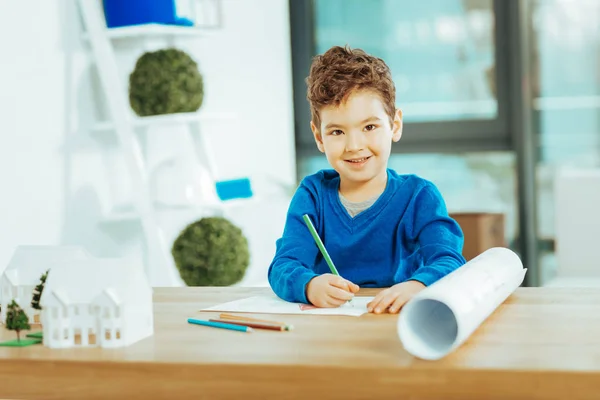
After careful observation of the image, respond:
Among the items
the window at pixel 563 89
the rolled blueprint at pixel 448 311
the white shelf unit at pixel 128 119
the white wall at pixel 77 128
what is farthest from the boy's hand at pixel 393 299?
the window at pixel 563 89

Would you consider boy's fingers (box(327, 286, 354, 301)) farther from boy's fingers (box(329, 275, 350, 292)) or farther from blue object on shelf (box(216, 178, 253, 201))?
blue object on shelf (box(216, 178, 253, 201))

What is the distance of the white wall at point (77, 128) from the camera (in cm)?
268

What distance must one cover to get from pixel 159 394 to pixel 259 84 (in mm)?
3136

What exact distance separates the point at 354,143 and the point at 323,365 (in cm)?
64

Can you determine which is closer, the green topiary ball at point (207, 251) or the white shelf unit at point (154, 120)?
the white shelf unit at point (154, 120)

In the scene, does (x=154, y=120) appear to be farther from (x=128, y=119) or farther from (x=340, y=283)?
(x=340, y=283)

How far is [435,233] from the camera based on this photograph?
148 centimetres

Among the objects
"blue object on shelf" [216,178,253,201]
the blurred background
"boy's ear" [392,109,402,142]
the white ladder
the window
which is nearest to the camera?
"boy's ear" [392,109,402,142]

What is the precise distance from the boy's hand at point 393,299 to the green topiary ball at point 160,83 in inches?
76.9

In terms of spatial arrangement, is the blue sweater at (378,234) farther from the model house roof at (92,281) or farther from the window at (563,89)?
the window at (563,89)

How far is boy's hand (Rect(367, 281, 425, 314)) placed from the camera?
120cm

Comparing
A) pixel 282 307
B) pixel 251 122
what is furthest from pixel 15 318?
pixel 251 122

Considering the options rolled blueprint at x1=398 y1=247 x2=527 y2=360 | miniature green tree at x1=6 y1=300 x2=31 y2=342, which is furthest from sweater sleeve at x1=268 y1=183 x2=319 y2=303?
miniature green tree at x1=6 y1=300 x2=31 y2=342

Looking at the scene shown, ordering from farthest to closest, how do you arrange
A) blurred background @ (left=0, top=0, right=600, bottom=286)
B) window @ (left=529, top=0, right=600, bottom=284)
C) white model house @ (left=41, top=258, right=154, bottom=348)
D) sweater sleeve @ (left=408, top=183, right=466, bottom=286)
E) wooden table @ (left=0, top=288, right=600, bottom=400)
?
window @ (left=529, top=0, right=600, bottom=284), blurred background @ (left=0, top=0, right=600, bottom=286), sweater sleeve @ (left=408, top=183, right=466, bottom=286), white model house @ (left=41, top=258, right=154, bottom=348), wooden table @ (left=0, top=288, right=600, bottom=400)
